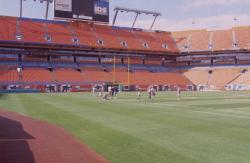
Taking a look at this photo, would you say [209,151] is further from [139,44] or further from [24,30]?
[139,44]

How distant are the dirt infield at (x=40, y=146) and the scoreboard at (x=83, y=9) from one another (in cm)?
5592

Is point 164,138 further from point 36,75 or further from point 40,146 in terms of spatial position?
point 36,75

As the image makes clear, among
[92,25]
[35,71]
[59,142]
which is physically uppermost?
[92,25]

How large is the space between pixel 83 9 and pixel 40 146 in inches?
2479

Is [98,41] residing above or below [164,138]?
above

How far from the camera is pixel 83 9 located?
236 ft

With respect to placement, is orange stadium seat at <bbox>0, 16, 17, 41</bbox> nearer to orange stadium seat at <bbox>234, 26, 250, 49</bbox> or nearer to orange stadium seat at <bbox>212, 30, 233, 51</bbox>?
orange stadium seat at <bbox>212, 30, 233, 51</bbox>

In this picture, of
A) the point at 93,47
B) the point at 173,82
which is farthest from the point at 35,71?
the point at 173,82

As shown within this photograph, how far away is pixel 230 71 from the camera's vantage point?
2928 inches

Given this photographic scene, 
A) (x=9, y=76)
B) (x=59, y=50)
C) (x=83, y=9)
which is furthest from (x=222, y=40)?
(x=9, y=76)

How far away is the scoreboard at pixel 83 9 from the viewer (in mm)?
69500

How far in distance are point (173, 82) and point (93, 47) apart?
17350mm

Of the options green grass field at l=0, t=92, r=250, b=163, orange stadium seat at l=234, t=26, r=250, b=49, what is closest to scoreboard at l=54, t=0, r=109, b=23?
orange stadium seat at l=234, t=26, r=250, b=49

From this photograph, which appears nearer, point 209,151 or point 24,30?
point 209,151
